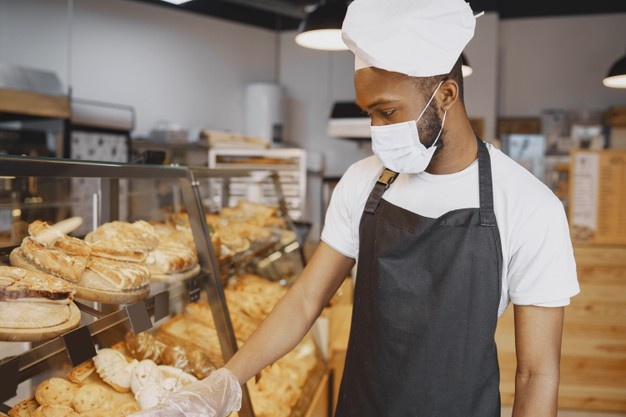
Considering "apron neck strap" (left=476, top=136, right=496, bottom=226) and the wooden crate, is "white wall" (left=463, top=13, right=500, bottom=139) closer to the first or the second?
the wooden crate

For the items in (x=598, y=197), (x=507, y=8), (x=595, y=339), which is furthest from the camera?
(x=507, y=8)

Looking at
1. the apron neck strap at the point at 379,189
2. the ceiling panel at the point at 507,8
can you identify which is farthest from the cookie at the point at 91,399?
the ceiling panel at the point at 507,8

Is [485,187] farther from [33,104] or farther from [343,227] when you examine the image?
[33,104]

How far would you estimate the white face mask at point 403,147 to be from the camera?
4.73 feet

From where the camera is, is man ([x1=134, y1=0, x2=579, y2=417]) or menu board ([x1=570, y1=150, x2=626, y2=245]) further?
menu board ([x1=570, y1=150, x2=626, y2=245])

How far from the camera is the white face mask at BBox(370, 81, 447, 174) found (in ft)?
4.73

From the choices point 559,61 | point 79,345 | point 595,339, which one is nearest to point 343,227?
point 79,345

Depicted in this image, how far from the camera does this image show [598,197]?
436cm

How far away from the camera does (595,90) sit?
23.0 ft

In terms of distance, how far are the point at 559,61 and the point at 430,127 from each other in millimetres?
6496

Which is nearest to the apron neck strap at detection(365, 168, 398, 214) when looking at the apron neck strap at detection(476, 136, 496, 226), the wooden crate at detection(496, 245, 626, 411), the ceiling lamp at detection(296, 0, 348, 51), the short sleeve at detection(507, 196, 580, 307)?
the apron neck strap at detection(476, 136, 496, 226)

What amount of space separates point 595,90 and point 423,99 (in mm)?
6523

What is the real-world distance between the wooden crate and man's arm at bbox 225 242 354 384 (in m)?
2.87

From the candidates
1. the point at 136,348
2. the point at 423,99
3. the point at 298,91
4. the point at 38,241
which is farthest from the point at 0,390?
the point at 298,91
